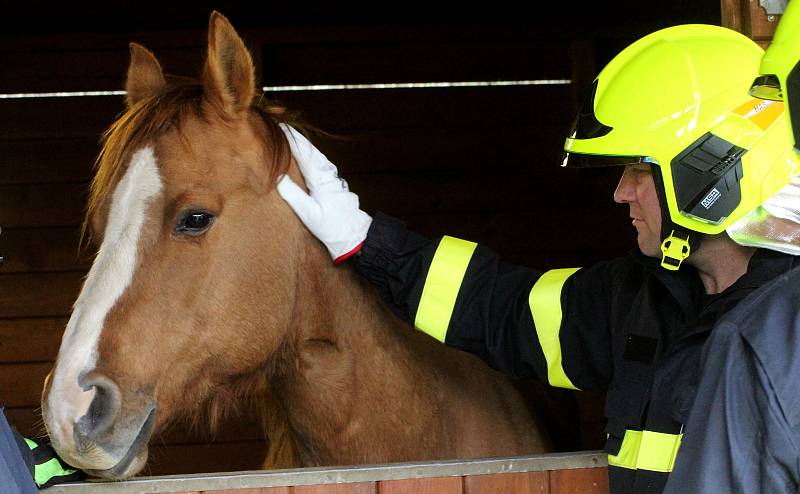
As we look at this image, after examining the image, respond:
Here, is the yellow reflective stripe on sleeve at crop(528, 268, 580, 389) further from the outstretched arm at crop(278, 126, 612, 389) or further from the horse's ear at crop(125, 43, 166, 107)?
the horse's ear at crop(125, 43, 166, 107)

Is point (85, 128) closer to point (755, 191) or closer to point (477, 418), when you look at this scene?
point (477, 418)

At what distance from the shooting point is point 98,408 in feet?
5.88

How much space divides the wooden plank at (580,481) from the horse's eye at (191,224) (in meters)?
0.91

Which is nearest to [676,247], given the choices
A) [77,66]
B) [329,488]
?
[329,488]

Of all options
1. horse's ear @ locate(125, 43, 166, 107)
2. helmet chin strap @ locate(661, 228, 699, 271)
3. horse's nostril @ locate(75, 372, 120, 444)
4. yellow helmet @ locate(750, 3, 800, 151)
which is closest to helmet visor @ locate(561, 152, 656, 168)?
helmet chin strap @ locate(661, 228, 699, 271)

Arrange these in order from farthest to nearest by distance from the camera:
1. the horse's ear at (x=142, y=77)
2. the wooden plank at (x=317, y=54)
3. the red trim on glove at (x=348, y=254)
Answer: the wooden plank at (x=317, y=54)
the horse's ear at (x=142, y=77)
the red trim on glove at (x=348, y=254)

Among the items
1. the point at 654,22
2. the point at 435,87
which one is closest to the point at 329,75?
the point at 435,87

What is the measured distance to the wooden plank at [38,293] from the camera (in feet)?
15.7

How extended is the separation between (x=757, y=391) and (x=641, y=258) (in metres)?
0.62

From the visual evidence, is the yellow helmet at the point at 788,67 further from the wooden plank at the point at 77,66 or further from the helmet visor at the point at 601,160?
the wooden plank at the point at 77,66

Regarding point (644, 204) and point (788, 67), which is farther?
point (644, 204)

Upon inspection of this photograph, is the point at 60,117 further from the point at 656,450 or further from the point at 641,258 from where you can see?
the point at 656,450

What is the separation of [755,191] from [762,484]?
55cm

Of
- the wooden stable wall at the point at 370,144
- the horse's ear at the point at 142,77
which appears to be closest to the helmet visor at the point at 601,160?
the horse's ear at the point at 142,77
